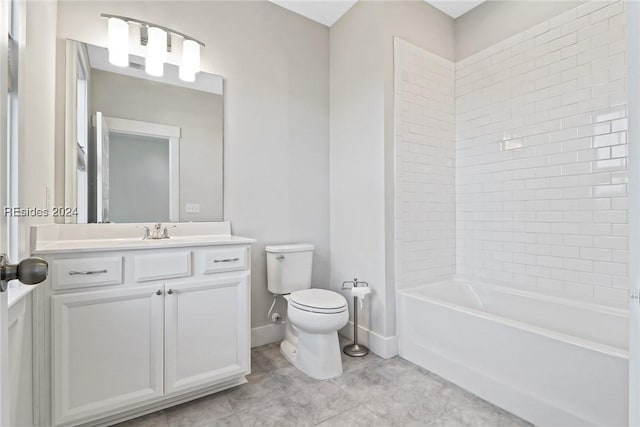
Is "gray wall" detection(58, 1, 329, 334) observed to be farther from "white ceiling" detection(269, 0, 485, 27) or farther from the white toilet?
the white toilet

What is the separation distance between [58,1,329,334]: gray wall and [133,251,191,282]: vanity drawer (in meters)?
0.72

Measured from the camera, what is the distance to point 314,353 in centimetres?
210

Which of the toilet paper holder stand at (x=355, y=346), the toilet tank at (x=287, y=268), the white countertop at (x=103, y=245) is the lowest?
the toilet paper holder stand at (x=355, y=346)

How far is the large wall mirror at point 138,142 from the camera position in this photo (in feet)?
6.31

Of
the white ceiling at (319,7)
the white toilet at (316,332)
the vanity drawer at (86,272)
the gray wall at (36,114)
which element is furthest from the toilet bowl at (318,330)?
the white ceiling at (319,7)

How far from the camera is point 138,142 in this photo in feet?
6.93

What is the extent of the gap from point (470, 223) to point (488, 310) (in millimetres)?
707

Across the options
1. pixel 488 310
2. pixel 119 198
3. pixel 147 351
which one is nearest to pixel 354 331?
pixel 488 310

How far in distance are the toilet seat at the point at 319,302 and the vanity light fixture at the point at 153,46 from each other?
1.70m

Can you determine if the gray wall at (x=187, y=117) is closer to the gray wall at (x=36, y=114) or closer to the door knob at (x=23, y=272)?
the gray wall at (x=36, y=114)

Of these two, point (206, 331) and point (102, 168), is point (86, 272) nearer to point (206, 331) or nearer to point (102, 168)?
point (206, 331)

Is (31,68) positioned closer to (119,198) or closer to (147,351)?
(119,198)

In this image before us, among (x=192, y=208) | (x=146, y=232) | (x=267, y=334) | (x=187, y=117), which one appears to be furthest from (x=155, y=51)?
(x=267, y=334)

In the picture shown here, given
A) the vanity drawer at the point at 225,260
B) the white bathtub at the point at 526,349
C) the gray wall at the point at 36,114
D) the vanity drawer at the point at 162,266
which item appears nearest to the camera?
the gray wall at the point at 36,114
